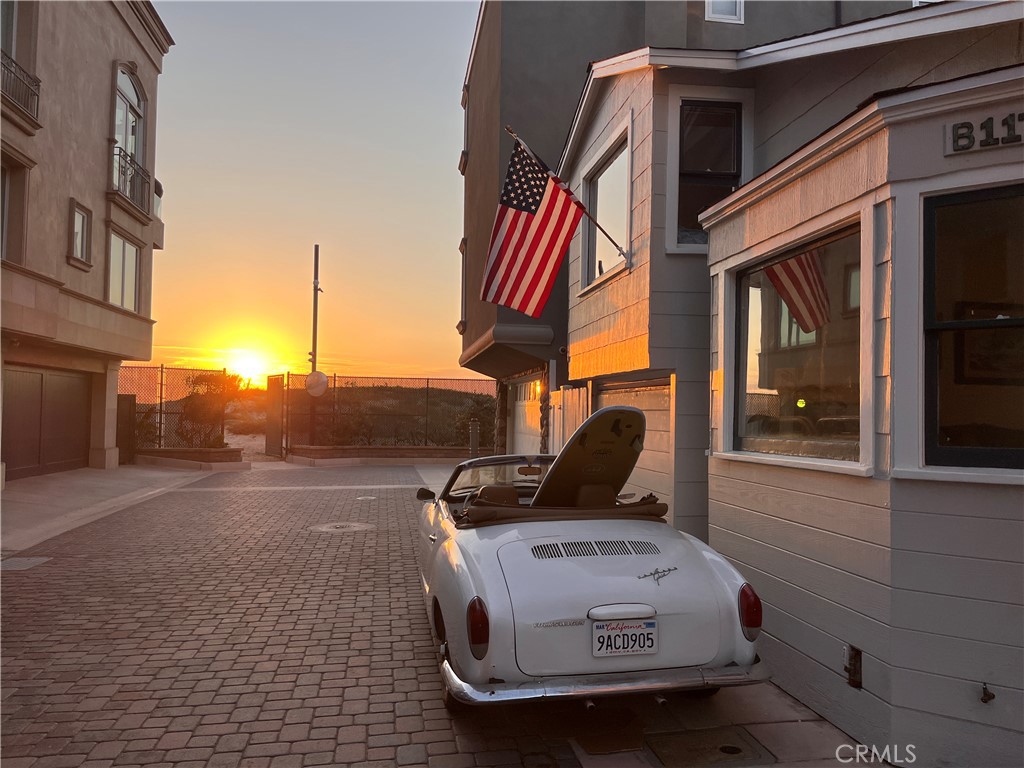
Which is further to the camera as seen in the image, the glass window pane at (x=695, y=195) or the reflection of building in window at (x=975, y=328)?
the glass window pane at (x=695, y=195)

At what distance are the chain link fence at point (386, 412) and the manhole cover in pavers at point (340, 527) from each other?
12.8m

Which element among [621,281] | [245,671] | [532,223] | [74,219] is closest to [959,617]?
[245,671]

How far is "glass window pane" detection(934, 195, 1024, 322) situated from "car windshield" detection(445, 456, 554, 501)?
3200 millimetres

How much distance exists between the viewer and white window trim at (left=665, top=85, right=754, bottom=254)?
711cm

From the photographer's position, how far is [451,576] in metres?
4.10

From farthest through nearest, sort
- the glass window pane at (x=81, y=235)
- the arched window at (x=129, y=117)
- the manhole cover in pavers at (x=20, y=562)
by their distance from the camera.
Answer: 1. the arched window at (x=129, y=117)
2. the glass window pane at (x=81, y=235)
3. the manhole cover in pavers at (x=20, y=562)

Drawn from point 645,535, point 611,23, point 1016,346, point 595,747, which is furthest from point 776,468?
point 611,23

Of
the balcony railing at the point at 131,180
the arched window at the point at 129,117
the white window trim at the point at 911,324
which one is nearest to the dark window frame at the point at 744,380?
the white window trim at the point at 911,324

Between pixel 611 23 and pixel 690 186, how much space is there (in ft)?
25.5

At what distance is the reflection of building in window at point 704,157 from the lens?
24.0 ft

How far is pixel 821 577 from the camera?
436cm

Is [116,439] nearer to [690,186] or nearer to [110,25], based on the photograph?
[110,25]

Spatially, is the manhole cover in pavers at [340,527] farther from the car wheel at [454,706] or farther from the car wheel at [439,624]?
the car wheel at [454,706]

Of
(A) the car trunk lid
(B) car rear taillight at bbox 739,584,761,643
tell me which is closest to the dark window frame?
(B) car rear taillight at bbox 739,584,761,643
